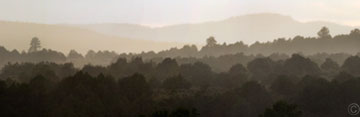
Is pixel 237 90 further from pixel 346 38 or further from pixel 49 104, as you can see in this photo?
pixel 346 38

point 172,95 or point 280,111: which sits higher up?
point 172,95

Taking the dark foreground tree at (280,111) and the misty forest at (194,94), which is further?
the misty forest at (194,94)

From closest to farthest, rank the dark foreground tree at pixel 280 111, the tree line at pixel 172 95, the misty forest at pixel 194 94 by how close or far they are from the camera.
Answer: the dark foreground tree at pixel 280 111, the misty forest at pixel 194 94, the tree line at pixel 172 95

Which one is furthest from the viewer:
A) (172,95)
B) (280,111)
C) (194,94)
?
(194,94)

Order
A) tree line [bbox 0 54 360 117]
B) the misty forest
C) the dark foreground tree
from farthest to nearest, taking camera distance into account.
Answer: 1. tree line [bbox 0 54 360 117]
2. the misty forest
3. the dark foreground tree

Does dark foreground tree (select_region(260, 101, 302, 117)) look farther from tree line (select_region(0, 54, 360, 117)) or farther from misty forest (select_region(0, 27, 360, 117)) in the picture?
tree line (select_region(0, 54, 360, 117))

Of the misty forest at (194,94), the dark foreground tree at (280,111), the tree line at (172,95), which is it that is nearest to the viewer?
the dark foreground tree at (280,111)

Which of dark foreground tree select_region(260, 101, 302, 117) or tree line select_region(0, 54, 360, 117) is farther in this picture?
tree line select_region(0, 54, 360, 117)

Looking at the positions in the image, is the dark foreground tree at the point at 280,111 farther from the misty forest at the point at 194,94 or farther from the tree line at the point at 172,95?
the tree line at the point at 172,95

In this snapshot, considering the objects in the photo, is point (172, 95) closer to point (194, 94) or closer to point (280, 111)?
point (194, 94)

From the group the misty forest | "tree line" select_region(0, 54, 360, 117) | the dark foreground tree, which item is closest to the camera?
the dark foreground tree

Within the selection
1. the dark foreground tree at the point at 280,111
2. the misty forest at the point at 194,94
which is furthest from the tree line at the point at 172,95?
the dark foreground tree at the point at 280,111

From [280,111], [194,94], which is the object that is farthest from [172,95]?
[280,111]

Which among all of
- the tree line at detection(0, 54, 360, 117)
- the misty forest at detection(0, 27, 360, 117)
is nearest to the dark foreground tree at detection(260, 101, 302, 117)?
the misty forest at detection(0, 27, 360, 117)
